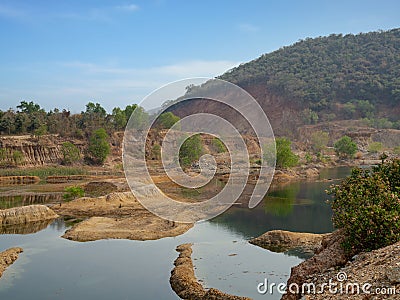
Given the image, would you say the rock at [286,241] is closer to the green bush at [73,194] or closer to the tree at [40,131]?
the green bush at [73,194]

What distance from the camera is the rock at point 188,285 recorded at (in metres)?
15.2

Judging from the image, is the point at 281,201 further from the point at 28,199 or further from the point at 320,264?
the point at 320,264

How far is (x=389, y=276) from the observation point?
32.0 feet

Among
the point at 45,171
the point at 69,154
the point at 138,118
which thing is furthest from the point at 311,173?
the point at 45,171

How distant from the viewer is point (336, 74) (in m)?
124

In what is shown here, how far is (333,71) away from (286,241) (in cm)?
11269

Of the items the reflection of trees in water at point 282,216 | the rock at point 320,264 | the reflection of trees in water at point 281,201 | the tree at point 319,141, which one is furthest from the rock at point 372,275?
the tree at point 319,141

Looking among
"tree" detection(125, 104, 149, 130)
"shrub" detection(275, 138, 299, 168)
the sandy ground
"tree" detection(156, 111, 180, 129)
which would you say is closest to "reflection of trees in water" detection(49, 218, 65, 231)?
the sandy ground

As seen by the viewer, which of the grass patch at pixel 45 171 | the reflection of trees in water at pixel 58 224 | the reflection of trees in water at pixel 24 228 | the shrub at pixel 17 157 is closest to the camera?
the reflection of trees in water at pixel 24 228

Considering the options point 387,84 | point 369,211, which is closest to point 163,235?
point 369,211

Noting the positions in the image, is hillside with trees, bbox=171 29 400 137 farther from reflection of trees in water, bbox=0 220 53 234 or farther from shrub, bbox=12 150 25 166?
reflection of trees in water, bbox=0 220 53 234

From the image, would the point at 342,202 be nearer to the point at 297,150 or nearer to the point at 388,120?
the point at 297,150

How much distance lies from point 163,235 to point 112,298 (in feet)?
30.7

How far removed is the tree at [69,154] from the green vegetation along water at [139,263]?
33766mm
